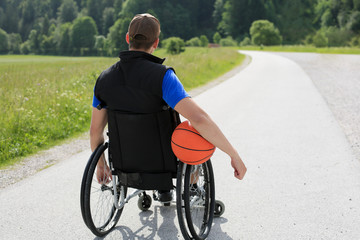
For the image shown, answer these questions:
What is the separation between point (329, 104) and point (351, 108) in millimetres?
691

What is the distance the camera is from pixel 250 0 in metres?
126

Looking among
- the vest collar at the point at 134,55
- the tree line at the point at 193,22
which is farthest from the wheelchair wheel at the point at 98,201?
the tree line at the point at 193,22

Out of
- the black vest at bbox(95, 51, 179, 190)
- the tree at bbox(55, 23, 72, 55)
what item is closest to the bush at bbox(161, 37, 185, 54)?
the tree at bbox(55, 23, 72, 55)

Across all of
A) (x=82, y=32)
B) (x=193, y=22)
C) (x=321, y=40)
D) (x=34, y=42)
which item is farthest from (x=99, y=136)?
(x=193, y=22)

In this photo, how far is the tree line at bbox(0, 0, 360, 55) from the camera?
9325 cm

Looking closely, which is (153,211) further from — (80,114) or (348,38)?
(348,38)

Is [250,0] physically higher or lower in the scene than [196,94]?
higher

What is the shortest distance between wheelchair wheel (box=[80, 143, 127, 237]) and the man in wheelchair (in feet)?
0.55

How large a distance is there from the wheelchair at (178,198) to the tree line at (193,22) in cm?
7574

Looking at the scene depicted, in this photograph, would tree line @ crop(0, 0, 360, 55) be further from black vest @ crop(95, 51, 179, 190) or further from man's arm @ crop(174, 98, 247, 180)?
man's arm @ crop(174, 98, 247, 180)

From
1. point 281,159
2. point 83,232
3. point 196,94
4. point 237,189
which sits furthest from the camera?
point 196,94

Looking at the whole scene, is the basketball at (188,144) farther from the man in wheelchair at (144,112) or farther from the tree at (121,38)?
the tree at (121,38)

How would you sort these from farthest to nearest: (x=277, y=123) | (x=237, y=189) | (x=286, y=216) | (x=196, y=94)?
1. (x=196, y=94)
2. (x=277, y=123)
3. (x=237, y=189)
4. (x=286, y=216)

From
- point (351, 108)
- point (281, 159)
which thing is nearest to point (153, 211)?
point (281, 159)
